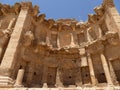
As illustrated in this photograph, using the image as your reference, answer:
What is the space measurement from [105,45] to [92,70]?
11.2 ft

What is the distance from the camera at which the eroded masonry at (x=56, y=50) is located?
1357 cm

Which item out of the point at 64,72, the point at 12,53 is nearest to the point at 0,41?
the point at 12,53

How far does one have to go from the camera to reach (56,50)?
57.6ft

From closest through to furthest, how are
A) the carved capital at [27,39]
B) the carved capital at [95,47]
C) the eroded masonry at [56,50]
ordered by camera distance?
the eroded masonry at [56,50]
the carved capital at [27,39]
the carved capital at [95,47]

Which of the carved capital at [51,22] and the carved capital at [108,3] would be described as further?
the carved capital at [51,22]

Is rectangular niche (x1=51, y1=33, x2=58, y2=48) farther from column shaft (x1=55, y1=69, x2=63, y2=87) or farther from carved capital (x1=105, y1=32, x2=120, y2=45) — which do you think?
carved capital (x1=105, y1=32, x2=120, y2=45)

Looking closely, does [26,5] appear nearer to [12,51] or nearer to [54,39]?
[54,39]

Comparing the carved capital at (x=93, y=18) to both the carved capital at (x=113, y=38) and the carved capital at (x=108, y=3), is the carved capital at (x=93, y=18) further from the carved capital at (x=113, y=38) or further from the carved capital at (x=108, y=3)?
the carved capital at (x=113, y=38)

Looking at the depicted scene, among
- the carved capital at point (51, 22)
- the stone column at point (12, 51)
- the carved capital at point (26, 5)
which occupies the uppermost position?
the carved capital at point (26, 5)

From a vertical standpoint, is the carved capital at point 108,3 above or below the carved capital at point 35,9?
above

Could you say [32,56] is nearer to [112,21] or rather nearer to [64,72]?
[64,72]

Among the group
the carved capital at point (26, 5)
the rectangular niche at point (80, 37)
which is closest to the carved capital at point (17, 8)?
the carved capital at point (26, 5)

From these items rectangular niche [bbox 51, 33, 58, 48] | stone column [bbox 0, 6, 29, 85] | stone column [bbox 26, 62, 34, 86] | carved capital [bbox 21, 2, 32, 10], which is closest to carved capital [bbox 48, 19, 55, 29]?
rectangular niche [bbox 51, 33, 58, 48]

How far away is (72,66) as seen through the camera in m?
16.8
